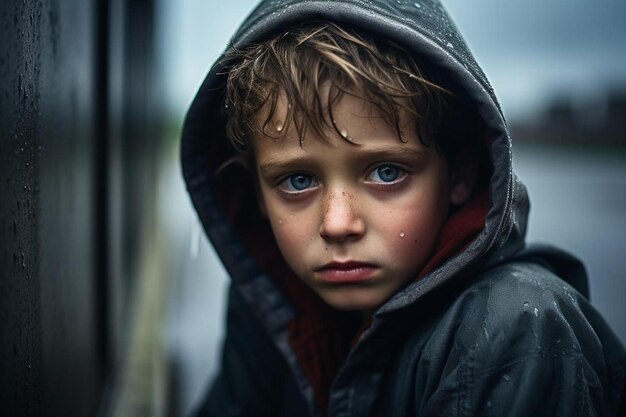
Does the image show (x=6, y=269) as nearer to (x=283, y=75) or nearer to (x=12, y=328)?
(x=12, y=328)

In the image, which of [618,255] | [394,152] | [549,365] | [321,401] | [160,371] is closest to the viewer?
[549,365]

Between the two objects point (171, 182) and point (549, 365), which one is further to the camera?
point (171, 182)

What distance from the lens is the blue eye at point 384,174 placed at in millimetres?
1670

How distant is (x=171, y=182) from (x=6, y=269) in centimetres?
1309

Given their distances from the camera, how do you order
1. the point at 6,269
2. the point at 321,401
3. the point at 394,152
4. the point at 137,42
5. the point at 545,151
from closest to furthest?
the point at 6,269 < the point at 394,152 < the point at 321,401 < the point at 137,42 < the point at 545,151

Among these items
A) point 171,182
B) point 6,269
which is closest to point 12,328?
point 6,269

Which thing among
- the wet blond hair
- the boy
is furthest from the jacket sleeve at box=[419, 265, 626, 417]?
the wet blond hair

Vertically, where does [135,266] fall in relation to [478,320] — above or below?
below

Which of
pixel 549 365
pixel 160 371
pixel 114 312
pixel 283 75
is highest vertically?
pixel 283 75

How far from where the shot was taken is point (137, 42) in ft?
21.1

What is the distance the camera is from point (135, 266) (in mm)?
5098

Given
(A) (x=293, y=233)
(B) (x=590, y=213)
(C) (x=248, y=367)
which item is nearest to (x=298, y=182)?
(A) (x=293, y=233)

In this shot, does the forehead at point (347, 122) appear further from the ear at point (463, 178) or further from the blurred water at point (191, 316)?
the blurred water at point (191, 316)

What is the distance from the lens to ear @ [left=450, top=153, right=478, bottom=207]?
1.85 metres
